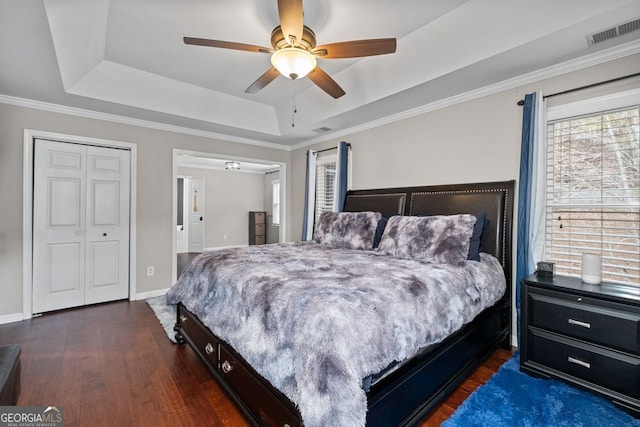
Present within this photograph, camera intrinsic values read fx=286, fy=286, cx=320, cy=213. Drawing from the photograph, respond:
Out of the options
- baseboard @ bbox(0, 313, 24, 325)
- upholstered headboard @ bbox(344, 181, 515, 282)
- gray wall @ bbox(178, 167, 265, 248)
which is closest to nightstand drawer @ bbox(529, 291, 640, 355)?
upholstered headboard @ bbox(344, 181, 515, 282)

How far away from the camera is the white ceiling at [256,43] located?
6.75 ft

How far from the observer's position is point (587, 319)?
1.94 meters

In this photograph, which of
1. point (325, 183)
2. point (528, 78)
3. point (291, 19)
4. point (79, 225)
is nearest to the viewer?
point (291, 19)

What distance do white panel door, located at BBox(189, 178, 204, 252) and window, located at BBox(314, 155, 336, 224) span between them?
450cm

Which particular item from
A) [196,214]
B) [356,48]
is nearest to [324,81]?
[356,48]

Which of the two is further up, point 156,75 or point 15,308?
point 156,75

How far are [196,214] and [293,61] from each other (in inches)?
276

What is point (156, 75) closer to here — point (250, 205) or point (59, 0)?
point (59, 0)

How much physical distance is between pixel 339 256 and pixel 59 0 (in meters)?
2.74

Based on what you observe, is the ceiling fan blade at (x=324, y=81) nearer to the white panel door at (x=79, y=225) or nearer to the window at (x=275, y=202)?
the white panel door at (x=79, y=225)

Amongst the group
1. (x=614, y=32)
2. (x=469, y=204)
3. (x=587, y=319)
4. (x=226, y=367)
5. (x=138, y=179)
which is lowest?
(x=226, y=367)

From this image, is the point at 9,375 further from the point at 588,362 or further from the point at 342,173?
the point at 342,173

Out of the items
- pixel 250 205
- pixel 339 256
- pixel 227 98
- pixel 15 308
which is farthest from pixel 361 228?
pixel 250 205

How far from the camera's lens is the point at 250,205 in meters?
8.98
